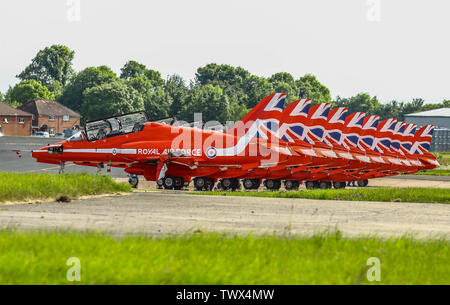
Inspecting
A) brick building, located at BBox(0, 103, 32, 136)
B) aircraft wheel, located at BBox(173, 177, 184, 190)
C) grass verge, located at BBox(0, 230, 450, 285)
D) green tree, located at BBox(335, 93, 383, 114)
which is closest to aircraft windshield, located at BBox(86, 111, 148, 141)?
aircraft wheel, located at BBox(173, 177, 184, 190)

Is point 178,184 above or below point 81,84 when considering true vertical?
below

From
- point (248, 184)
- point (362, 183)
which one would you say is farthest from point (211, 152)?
point (362, 183)

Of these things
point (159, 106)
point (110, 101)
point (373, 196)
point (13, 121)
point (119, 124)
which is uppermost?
point (110, 101)

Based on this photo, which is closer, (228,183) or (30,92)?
(228,183)

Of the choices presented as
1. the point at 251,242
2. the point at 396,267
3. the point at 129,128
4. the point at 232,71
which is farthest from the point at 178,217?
the point at 232,71

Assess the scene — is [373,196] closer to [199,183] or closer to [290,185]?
[199,183]

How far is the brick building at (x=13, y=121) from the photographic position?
138500 millimetres

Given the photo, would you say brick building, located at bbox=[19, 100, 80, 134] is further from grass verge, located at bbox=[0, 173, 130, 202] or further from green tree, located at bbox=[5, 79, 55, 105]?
grass verge, located at bbox=[0, 173, 130, 202]

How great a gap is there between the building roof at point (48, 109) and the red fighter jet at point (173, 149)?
107 metres

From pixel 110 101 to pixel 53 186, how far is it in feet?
319

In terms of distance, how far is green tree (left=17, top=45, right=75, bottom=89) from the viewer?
187875 mm

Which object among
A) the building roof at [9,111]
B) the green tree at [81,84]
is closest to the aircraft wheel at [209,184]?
the building roof at [9,111]

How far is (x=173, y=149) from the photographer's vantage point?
113 ft
